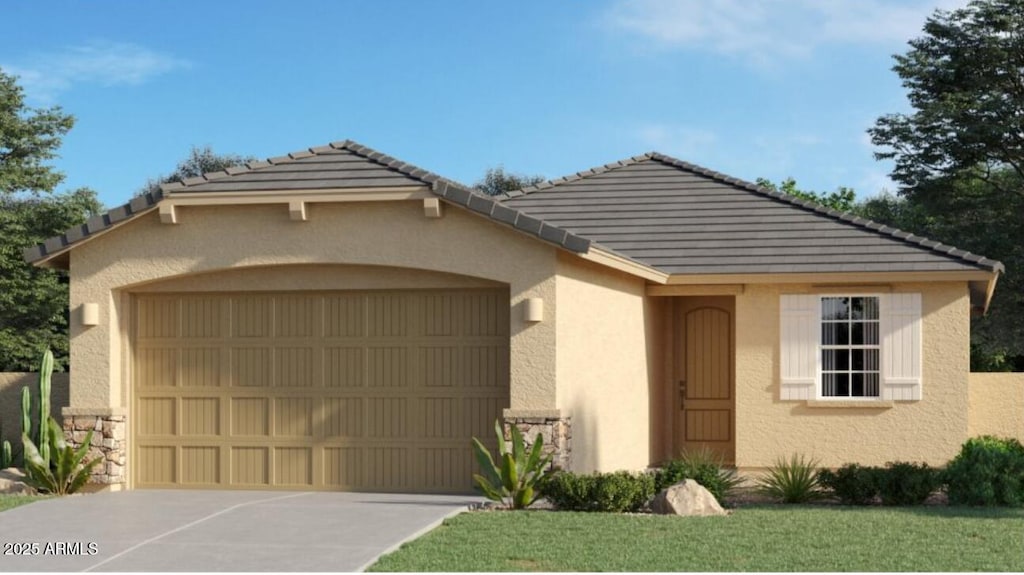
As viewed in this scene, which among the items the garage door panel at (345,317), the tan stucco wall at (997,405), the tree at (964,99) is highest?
the tree at (964,99)

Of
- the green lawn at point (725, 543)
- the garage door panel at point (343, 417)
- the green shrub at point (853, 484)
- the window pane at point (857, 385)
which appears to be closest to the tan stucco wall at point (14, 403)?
the garage door panel at point (343, 417)

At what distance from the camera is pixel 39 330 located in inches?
1390

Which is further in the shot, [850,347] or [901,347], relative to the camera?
[850,347]

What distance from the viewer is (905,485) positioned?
45.8 feet

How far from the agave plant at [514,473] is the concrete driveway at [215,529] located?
0.39 meters

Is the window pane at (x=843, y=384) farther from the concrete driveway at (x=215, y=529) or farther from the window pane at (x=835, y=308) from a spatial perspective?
the concrete driveway at (x=215, y=529)

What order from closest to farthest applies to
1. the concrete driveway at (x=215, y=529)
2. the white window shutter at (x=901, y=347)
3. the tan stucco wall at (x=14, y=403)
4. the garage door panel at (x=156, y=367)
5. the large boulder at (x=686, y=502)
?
1. the concrete driveway at (x=215, y=529)
2. the large boulder at (x=686, y=502)
3. the garage door panel at (x=156, y=367)
4. the white window shutter at (x=901, y=347)
5. the tan stucco wall at (x=14, y=403)

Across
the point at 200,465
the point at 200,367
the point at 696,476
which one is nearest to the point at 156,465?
the point at 200,465

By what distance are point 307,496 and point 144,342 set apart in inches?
114

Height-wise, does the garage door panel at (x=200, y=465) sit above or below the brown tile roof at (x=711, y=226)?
below

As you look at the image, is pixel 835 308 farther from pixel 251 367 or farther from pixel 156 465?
pixel 156 465

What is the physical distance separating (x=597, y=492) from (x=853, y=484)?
3034 mm

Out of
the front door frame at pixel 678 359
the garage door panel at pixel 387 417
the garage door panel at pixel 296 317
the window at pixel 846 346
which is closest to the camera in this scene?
the garage door panel at pixel 387 417

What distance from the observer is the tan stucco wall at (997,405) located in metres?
19.1
